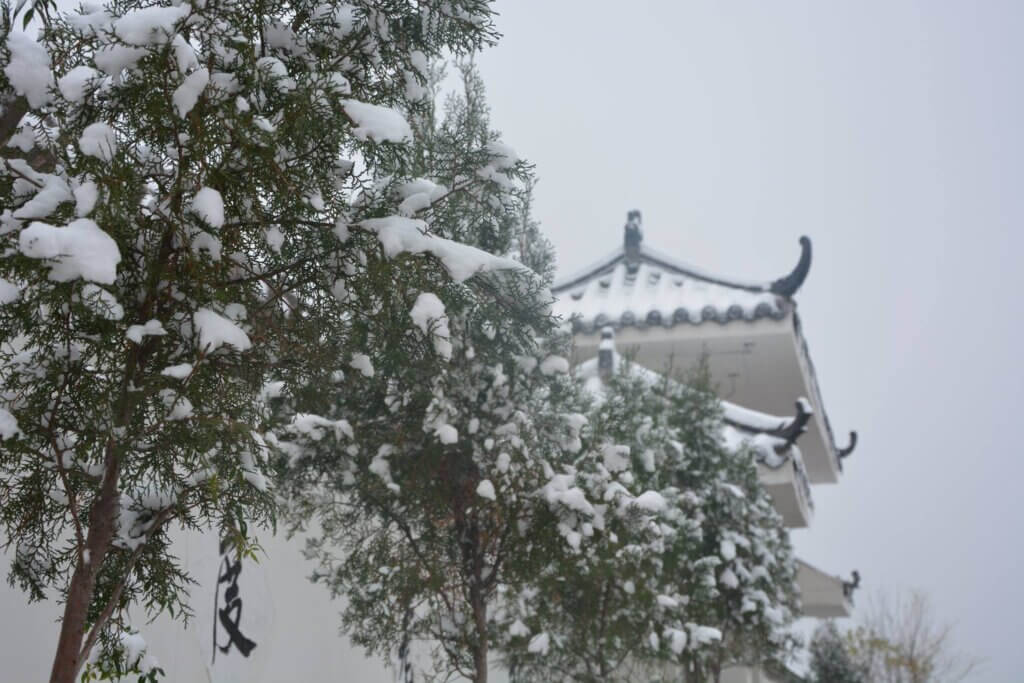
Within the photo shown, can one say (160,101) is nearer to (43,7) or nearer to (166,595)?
(43,7)

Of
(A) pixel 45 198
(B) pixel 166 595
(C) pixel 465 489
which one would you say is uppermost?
(C) pixel 465 489

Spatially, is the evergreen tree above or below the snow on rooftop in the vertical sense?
below

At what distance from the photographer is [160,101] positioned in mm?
2816

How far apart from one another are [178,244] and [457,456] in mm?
3076

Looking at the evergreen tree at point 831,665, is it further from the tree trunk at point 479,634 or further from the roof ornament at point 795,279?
the tree trunk at point 479,634

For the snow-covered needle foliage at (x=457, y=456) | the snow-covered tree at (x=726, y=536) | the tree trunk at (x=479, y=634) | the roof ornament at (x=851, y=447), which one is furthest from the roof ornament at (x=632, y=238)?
the tree trunk at (x=479, y=634)

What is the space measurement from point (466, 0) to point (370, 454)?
2.97 m

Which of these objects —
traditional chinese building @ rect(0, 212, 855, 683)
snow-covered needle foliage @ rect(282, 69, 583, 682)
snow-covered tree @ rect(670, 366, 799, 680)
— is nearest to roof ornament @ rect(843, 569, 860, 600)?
traditional chinese building @ rect(0, 212, 855, 683)

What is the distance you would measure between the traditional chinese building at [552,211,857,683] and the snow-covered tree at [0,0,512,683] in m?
13.2

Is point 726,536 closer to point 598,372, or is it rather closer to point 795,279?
point 598,372

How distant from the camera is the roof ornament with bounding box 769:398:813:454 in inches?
583

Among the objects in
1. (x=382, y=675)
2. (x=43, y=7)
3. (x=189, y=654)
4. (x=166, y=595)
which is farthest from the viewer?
(x=382, y=675)

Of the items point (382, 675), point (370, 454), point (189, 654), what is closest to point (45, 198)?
point (370, 454)

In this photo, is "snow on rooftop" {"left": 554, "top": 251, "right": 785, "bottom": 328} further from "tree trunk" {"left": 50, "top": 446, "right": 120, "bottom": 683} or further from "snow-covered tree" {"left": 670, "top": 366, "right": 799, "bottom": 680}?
"tree trunk" {"left": 50, "top": 446, "right": 120, "bottom": 683}
